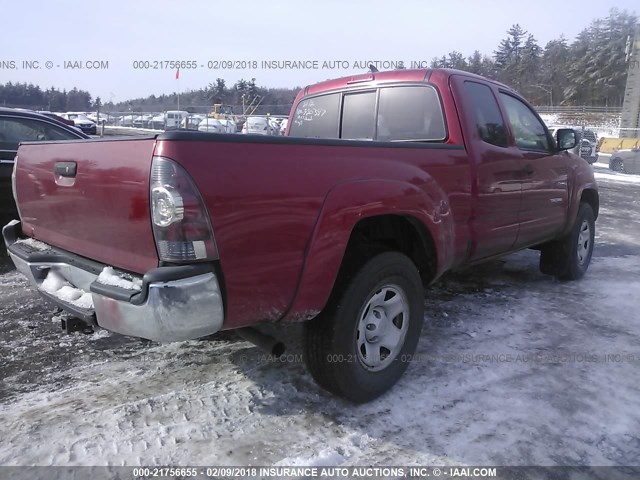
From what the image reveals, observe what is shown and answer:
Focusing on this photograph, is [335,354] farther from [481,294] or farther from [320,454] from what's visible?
[481,294]

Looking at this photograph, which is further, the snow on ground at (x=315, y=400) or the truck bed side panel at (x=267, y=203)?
the snow on ground at (x=315, y=400)

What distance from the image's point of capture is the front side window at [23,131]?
554 cm

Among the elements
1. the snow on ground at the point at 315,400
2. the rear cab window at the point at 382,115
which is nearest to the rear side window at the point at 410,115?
the rear cab window at the point at 382,115

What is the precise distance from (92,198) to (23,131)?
4.23 metres

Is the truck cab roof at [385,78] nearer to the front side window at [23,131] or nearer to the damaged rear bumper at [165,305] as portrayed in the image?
the damaged rear bumper at [165,305]

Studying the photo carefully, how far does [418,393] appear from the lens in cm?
284

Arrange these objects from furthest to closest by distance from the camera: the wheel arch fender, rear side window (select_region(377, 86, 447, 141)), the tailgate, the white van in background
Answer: the white van in background
rear side window (select_region(377, 86, 447, 141))
the wheel arch fender
the tailgate

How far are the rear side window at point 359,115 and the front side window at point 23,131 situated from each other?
371 cm

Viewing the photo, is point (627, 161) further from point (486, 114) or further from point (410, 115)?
point (410, 115)

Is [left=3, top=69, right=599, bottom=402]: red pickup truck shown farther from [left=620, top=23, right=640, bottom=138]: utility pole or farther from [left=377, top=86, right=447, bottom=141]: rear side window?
[left=620, top=23, right=640, bottom=138]: utility pole

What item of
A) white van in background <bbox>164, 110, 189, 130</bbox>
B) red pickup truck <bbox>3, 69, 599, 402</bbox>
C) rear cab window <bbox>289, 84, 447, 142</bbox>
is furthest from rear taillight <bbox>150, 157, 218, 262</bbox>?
white van in background <bbox>164, 110, 189, 130</bbox>

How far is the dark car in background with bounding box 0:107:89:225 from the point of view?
5.36 m

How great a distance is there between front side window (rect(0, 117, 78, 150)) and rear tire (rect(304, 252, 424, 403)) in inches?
188

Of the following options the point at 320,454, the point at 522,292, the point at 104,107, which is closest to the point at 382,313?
the point at 320,454
